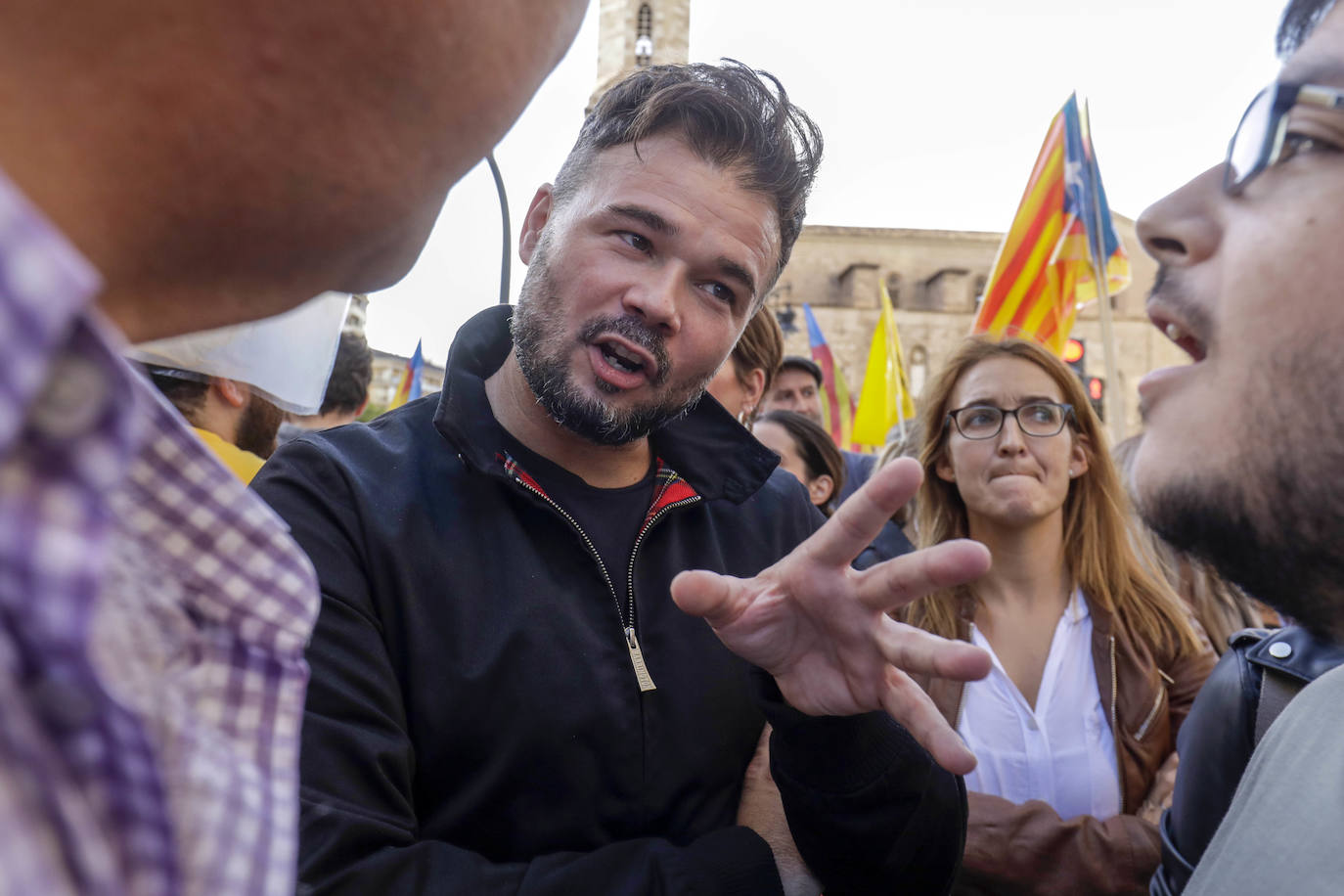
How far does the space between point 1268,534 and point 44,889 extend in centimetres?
122

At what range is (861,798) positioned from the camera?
1.55 meters

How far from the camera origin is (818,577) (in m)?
1.39

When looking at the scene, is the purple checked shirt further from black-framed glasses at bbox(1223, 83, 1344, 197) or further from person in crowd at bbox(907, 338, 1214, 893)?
person in crowd at bbox(907, 338, 1214, 893)

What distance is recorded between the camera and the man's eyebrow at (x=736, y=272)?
2.18 m

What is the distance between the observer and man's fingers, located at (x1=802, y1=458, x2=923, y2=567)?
4.10ft

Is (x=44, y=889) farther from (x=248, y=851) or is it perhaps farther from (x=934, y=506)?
(x=934, y=506)

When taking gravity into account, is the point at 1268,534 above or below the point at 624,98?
below

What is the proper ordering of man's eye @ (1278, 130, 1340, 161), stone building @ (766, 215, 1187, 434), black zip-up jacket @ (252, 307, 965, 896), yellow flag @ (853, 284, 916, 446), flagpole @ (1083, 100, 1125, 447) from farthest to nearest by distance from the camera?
1. stone building @ (766, 215, 1187, 434)
2. yellow flag @ (853, 284, 916, 446)
3. flagpole @ (1083, 100, 1125, 447)
4. black zip-up jacket @ (252, 307, 965, 896)
5. man's eye @ (1278, 130, 1340, 161)

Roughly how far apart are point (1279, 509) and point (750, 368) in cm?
326

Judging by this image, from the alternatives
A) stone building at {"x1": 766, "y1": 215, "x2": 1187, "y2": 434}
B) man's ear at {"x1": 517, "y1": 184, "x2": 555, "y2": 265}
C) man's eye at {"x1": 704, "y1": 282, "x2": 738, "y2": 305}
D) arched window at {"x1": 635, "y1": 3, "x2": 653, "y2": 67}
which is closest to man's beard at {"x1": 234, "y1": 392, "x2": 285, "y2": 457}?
man's ear at {"x1": 517, "y1": 184, "x2": 555, "y2": 265}

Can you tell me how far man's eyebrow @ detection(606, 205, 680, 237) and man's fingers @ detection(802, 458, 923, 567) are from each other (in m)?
1.00

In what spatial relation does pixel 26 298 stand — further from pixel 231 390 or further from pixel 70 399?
pixel 231 390

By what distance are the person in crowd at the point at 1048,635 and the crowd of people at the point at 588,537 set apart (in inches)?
0.5

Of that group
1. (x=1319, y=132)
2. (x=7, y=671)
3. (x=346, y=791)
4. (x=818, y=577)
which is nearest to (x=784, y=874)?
(x=818, y=577)
